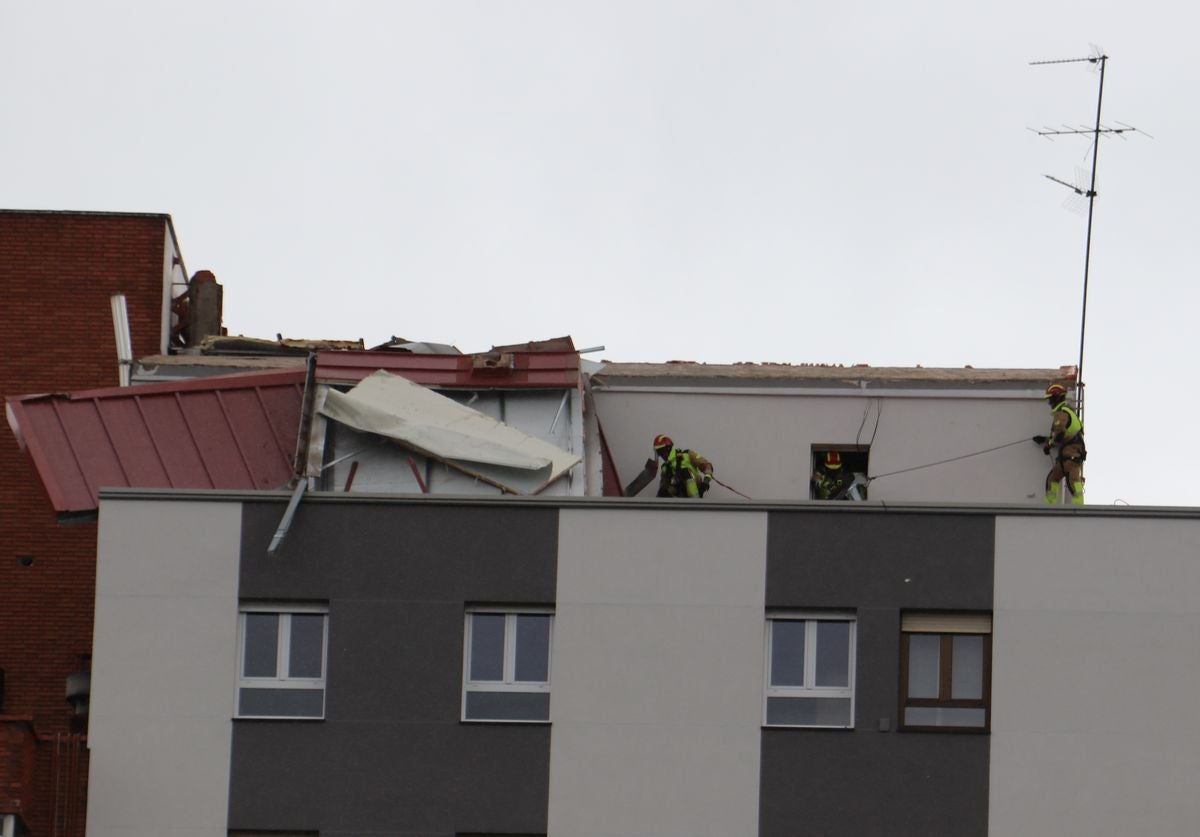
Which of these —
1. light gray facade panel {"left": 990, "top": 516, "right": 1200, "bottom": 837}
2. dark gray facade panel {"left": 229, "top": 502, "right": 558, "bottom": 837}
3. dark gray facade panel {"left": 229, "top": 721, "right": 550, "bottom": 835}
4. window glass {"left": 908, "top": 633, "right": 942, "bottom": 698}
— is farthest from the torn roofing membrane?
light gray facade panel {"left": 990, "top": 516, "right": 1200, "bottom": 837}

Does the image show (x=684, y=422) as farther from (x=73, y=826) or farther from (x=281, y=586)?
(x=73, y=826)

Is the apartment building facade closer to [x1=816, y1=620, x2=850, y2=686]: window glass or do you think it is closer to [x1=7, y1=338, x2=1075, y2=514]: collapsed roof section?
[x1=816, y1=620, x2=850, y2=686]: window glass

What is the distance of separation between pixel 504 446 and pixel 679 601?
12.5 feet

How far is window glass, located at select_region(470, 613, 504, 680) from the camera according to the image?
31266 mm

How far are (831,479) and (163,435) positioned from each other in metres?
9.56

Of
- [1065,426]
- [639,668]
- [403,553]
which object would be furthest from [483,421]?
[1065,426]

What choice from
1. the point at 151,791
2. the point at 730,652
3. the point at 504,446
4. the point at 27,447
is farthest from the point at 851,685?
the point at 27,447

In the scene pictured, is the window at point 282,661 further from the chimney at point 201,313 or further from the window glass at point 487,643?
the chimney at point 201,313

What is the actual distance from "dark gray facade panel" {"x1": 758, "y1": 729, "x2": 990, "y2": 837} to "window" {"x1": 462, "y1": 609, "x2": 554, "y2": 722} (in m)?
2.92

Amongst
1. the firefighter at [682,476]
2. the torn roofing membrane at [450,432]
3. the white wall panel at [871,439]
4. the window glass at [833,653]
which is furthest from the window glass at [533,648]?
the white wall panel at [871,439]

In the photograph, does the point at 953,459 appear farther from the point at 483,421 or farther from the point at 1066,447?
the point at 483,421

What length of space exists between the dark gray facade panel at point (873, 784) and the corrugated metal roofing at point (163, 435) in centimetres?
821

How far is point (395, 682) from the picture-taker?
31.1 meters

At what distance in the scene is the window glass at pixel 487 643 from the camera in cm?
3127
